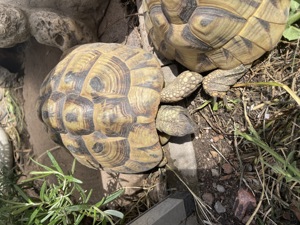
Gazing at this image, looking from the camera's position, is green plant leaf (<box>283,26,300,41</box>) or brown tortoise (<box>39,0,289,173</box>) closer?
brown tortoise (<box>39,0,289,173</box>)

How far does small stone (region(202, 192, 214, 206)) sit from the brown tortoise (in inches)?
12.9

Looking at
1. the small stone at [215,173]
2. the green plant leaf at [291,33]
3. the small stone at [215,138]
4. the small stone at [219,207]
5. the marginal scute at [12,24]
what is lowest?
the small stone at [219,207]

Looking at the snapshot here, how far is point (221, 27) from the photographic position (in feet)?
4.50

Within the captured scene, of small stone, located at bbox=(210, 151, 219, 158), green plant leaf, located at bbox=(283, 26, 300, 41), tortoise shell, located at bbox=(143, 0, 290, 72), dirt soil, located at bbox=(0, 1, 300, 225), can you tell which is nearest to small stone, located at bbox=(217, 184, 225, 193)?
dirt soil, located at bbox=(0, 1, 300, 225)

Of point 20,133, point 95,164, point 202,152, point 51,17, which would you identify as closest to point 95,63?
point 51,17

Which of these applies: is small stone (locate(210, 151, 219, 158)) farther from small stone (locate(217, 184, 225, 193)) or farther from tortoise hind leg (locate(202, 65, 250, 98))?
tortoise hind leg (locate(202, 65, 250, 98))

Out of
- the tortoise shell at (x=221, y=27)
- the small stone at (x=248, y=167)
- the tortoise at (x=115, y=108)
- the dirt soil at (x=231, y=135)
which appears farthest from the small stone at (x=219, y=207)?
the tortoise shell at (x=221, y=27)

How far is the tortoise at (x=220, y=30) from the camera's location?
1.36 m

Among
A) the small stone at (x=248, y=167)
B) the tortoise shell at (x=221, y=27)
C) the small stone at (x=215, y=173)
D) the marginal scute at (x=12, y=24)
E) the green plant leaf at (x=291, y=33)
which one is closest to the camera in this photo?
the tortoise shell at (x=221, y=27)

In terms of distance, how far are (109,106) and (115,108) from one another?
0.11ft

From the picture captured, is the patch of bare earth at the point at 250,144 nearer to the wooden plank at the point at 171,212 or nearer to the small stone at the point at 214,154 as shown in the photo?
the small stone at the point at 214,154

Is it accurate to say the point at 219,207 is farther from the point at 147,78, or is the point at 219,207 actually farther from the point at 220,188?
the point at 147,78

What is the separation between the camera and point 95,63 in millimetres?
1785

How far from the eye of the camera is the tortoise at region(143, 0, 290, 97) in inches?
53.4
